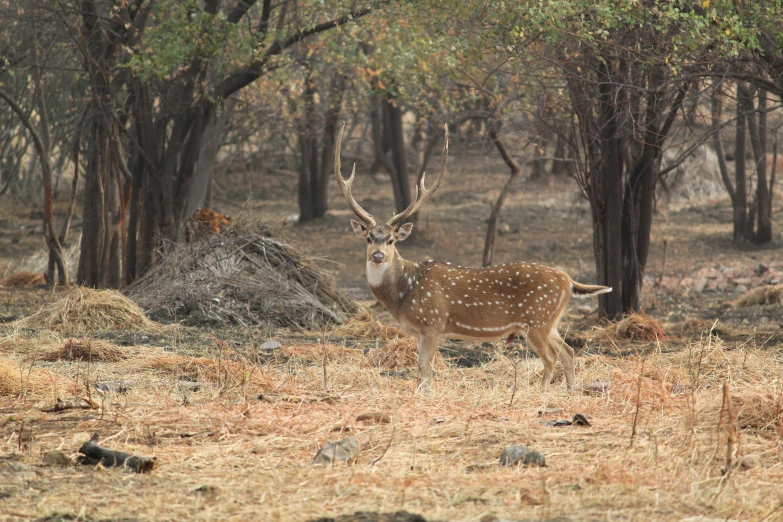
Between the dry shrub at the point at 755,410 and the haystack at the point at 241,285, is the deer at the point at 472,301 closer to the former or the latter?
the dry shrub at the point at 755,410

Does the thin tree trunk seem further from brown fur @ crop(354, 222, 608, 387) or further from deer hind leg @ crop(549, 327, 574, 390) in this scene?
deer hind leg @ crop(549, 327, 574, 390)

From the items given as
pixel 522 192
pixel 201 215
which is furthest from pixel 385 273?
pixel 522 192

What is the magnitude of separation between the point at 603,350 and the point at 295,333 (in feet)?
11.7

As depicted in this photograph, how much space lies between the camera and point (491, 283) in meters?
9.45

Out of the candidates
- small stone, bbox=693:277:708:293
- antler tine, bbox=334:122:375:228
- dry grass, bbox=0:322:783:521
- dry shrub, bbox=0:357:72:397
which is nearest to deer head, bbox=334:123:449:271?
antler tine, bbox=334:122:375:228

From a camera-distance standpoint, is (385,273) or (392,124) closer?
(385,273)

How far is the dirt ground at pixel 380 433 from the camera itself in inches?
201

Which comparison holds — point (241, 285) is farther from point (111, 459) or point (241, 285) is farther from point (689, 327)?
point (111, 459)

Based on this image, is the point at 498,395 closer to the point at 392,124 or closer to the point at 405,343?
the point at 405,343

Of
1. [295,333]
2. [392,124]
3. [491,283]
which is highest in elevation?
[392,124]

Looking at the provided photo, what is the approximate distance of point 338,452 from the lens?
5789 millimetres

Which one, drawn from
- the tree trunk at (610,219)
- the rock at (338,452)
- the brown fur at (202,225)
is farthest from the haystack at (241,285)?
the rock at (338,452)

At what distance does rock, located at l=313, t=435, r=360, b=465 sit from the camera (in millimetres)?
5754

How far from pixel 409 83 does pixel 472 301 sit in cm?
1064
